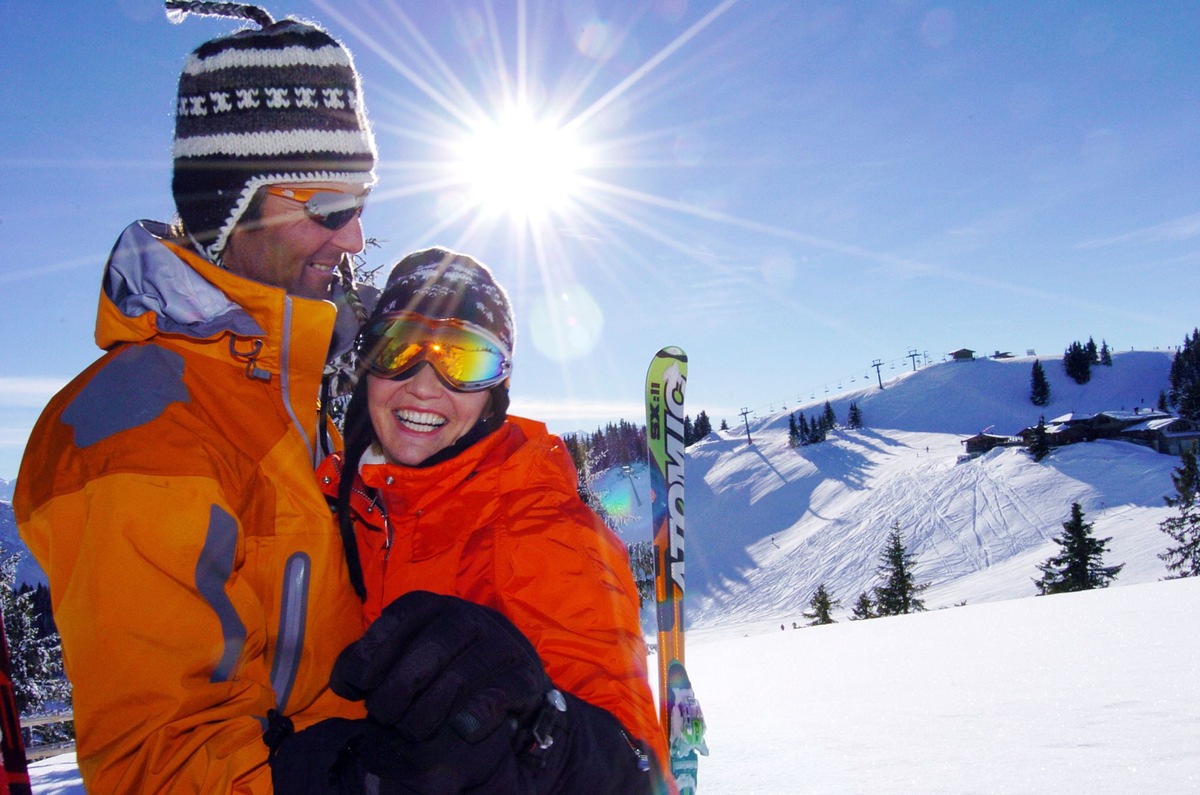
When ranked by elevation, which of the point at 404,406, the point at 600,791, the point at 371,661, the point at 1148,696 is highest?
the point at 404,406

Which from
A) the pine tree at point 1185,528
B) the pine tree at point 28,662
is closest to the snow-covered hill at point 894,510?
the pine tree at point 1185,528

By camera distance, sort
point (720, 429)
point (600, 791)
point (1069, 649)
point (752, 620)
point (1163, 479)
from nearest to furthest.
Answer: point (600, 791), point (1069, 649), point (752, 620), point (1163, 479), point (720, 429)

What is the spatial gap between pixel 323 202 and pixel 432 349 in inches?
21.8

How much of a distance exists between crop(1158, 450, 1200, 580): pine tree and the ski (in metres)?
32.4

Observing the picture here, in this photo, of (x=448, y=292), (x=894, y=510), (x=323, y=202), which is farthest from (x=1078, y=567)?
(x=323, y=202)

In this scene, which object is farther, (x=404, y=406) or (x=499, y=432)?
(x=404, y=406)

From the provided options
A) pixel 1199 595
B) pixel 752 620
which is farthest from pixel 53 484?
Answer: pixel 752 620

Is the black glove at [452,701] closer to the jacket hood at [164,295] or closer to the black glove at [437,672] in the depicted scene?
the black glove at [437,672]

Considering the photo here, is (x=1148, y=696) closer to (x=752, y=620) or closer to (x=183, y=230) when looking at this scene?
(x=183, y=230)

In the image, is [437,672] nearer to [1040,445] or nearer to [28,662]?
[28,662]

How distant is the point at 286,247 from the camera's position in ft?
6.15

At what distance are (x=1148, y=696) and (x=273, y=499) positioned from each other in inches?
198

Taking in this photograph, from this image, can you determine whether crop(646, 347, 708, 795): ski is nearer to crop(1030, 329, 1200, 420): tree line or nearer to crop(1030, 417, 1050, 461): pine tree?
crop(1030, 417, 1050, 461): pine tree

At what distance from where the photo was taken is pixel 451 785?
44.6 inches
